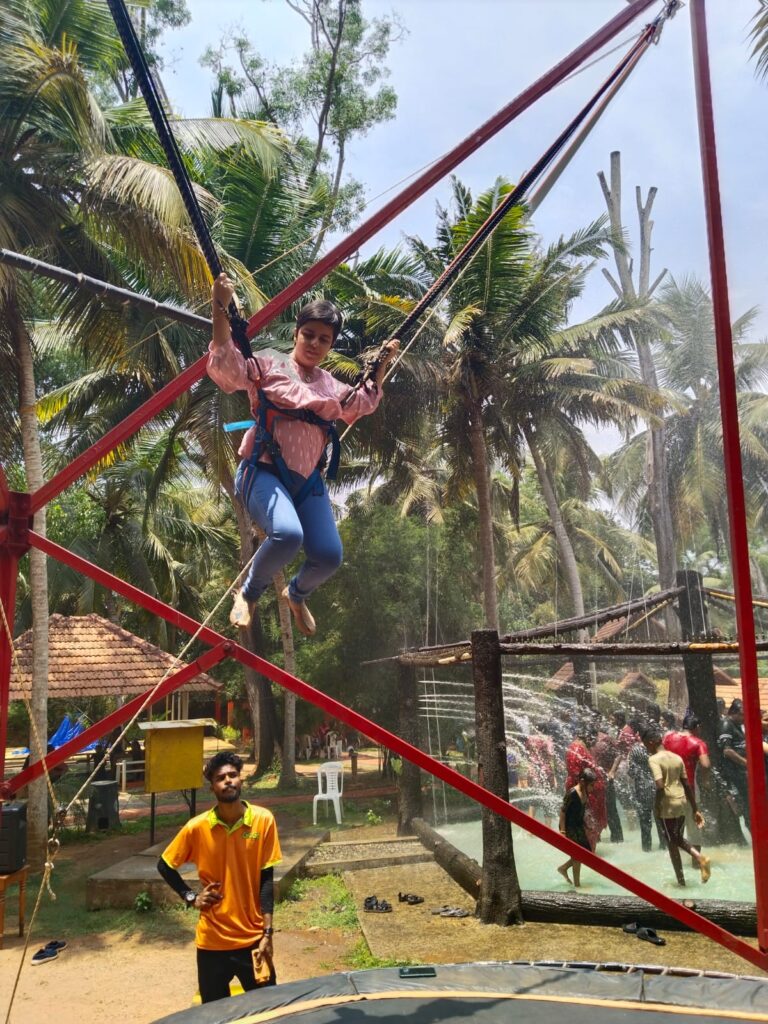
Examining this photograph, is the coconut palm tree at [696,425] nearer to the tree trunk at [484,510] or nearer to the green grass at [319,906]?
the tree trunk at [484,510]

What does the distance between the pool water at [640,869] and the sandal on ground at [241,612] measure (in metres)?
5.56

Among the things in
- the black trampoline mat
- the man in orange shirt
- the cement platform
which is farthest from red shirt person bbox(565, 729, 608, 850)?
the man in orange shirt

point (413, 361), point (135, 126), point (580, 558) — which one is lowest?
point (580, 558)

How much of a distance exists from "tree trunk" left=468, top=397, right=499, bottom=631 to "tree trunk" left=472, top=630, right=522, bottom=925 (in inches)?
273

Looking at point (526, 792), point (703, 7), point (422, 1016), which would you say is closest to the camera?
point (703, 7)

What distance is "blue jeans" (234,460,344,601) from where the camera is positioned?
317 cm

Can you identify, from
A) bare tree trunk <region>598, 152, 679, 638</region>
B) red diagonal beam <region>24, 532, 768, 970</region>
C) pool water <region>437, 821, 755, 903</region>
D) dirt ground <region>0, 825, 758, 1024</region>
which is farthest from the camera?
bare tree trunk <region>598, 152, 679, 638</region>

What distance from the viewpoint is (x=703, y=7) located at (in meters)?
3.42

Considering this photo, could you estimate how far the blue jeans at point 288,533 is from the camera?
10.4 feet

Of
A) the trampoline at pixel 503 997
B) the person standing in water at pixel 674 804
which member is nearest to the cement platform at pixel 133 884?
the person standing in water at pixel 674 804

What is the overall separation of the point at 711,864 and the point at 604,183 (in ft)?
53.6

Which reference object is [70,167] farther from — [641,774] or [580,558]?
[580,558]

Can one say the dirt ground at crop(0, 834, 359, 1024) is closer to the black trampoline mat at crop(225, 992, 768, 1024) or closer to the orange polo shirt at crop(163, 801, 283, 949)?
the black trampoline mat at crop(225, 992, 768, 1024)

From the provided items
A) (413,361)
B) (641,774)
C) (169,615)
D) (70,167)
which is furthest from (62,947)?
(413,361)
